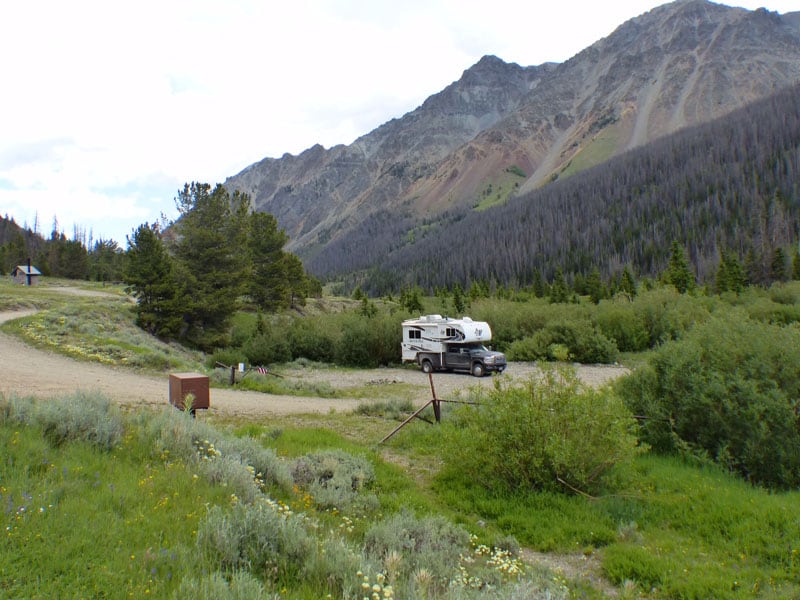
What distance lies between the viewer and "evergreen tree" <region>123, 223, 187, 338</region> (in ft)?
80.3

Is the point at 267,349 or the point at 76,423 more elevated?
the point at 76,423

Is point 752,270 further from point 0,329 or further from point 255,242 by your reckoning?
point 0,329

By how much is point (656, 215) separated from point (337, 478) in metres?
106

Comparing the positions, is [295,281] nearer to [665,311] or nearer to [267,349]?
[267,349]

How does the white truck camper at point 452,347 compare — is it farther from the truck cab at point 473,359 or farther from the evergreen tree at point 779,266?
the evergreen tree at point 779,266

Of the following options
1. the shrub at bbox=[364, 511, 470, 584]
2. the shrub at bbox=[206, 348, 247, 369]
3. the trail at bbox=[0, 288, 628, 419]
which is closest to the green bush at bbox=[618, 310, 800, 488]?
the trail at bbox=[0, 288, 628, 419]

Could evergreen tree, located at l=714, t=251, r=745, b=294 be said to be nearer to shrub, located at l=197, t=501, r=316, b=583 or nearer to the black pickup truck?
the black pickup truck

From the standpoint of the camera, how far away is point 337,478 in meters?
6.18

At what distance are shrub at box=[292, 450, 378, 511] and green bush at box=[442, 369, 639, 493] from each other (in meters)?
1.47

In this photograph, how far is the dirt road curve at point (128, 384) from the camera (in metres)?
11.0

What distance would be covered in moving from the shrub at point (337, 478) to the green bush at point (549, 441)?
1467 millimetres

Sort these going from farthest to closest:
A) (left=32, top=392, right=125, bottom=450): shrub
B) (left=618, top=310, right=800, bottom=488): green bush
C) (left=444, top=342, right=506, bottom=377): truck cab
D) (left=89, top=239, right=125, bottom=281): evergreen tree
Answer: (left=89, top=239, right=125, bottom=281): evergreen tree, (left=444, top=342, right=506, bottom=377): truck cab, (left=618, top=310, right=800, bottom=488): green bush, (left=32, top=392, right=125, bottom=450): shrub

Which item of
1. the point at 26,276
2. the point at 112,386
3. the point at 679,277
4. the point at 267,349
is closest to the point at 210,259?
the point at 267,349

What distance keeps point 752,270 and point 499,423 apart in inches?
2733
